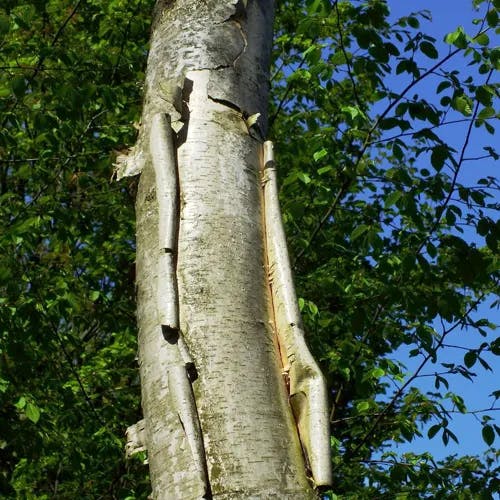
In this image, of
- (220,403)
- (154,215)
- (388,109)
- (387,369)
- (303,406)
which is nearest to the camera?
(220,403)

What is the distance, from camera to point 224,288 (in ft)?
5.72

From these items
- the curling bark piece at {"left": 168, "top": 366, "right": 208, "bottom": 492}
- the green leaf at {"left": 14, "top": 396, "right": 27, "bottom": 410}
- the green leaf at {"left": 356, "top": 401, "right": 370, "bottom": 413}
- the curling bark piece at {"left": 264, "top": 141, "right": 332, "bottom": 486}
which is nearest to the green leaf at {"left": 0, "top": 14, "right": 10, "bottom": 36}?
the green leaf at {"left": 14, "top": 396, "right": 27, "bottom": 410}

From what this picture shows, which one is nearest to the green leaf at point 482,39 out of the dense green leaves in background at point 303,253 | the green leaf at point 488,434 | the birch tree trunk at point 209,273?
the dense green leaves in background at point 303,253

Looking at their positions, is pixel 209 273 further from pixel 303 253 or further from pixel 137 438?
pixel 303 253

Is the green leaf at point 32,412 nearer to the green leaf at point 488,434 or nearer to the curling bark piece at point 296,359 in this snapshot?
the green leaf at point 488,434

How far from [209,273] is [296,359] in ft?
0.90

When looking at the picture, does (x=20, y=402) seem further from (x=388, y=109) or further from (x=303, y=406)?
(x=303, y=406)

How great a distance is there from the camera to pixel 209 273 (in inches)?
69.4

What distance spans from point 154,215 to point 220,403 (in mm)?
547

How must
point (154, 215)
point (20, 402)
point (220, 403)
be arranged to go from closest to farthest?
1. point (220, 403)
2. point (154, 215)
3. point (20, 402)

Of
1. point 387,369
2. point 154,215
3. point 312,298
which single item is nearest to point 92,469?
point 312,298

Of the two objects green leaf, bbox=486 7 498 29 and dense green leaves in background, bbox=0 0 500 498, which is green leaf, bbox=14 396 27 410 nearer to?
dense green leaves in background, bbox=0 0 500 498

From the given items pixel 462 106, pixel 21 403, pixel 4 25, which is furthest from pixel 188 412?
pixel 21 403

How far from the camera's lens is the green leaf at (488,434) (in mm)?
5023
